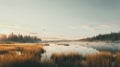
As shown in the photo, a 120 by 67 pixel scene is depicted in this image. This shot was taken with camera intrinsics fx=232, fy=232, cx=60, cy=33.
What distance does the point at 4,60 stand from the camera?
18.1 meters

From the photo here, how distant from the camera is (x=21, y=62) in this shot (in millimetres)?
17938

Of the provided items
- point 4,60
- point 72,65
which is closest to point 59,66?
point 72,65

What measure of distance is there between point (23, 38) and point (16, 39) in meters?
12.7

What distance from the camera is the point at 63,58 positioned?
23.6 m

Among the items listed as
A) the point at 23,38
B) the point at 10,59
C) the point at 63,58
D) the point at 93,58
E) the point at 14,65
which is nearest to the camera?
the point at 14,65

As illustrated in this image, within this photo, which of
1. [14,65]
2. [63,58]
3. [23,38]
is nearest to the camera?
[14,65]

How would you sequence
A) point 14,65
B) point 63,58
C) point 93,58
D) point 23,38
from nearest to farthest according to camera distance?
point 14,65 → point 93,58 → point 63,58 → point 23,38

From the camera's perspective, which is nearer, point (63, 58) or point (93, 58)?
point (93, 58)

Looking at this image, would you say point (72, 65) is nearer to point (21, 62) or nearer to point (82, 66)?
point (82, 66)

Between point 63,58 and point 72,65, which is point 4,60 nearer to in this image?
point 72,65

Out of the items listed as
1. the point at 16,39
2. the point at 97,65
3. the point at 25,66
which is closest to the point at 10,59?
the point at 25,66

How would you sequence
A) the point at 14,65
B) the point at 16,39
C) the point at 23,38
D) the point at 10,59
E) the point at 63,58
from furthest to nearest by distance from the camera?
1. the point at 23,38
2. the point at 16,39
3. the point at 63,58
4. the point at 10,59
5. the point at 14,65

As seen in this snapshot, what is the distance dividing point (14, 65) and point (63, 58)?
7483 millimetres

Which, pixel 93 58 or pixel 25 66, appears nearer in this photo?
pixel 25 66
